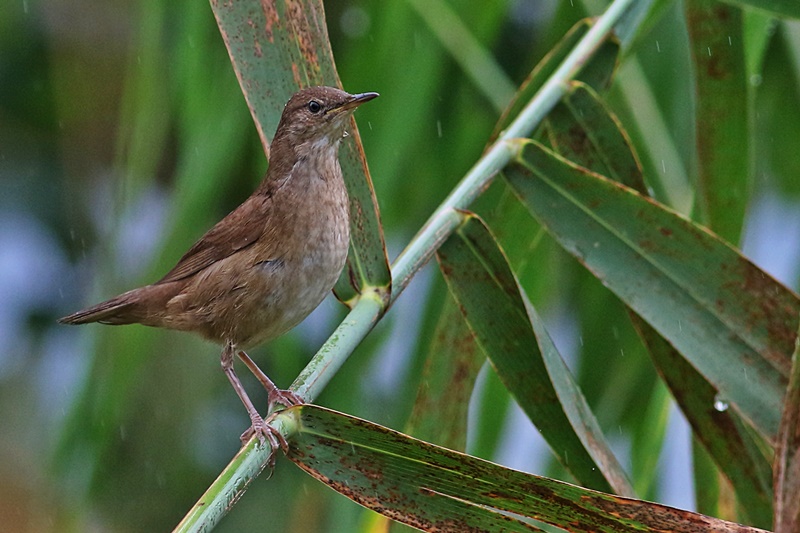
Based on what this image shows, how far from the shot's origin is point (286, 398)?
6.36 feet

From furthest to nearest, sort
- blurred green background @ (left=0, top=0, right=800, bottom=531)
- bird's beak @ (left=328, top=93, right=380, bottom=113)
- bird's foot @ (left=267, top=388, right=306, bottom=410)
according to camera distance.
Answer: blurred green background @ (left=0, top=0, right=800, bottom=531) → bird's beak @ (left=328, top=93, right=380, bottom=113) → bird's foot @ (left=267, top=388, right=306, bottom=410)

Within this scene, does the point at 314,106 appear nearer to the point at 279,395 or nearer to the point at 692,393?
the point at 279,395

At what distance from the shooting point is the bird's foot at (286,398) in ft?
5.86

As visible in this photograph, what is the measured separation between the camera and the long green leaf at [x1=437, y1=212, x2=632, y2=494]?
187 cm

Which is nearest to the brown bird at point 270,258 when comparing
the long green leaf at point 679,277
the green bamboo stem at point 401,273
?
the green bamboo stem at point 401,273

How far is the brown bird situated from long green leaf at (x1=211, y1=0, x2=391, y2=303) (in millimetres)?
104

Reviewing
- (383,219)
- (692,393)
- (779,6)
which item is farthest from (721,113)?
(383,219)

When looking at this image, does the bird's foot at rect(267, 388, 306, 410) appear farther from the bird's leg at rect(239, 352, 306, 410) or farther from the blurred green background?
the blurred green background

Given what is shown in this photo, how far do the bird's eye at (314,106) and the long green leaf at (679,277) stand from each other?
0.48m

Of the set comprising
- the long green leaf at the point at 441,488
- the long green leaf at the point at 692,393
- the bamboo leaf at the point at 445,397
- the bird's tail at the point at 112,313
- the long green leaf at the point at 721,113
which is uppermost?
the long green leaf at the point at 721,113

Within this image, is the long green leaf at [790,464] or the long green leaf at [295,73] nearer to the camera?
the long green leaf at [790,464]

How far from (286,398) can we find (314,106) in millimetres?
715

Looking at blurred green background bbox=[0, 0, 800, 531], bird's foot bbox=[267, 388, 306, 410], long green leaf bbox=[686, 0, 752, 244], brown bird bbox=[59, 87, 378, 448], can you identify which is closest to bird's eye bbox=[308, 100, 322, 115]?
brown bird bbox=[59, 87, 378, 448]

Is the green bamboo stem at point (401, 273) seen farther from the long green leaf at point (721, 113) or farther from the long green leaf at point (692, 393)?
the long green leaf at point (721, 113)
